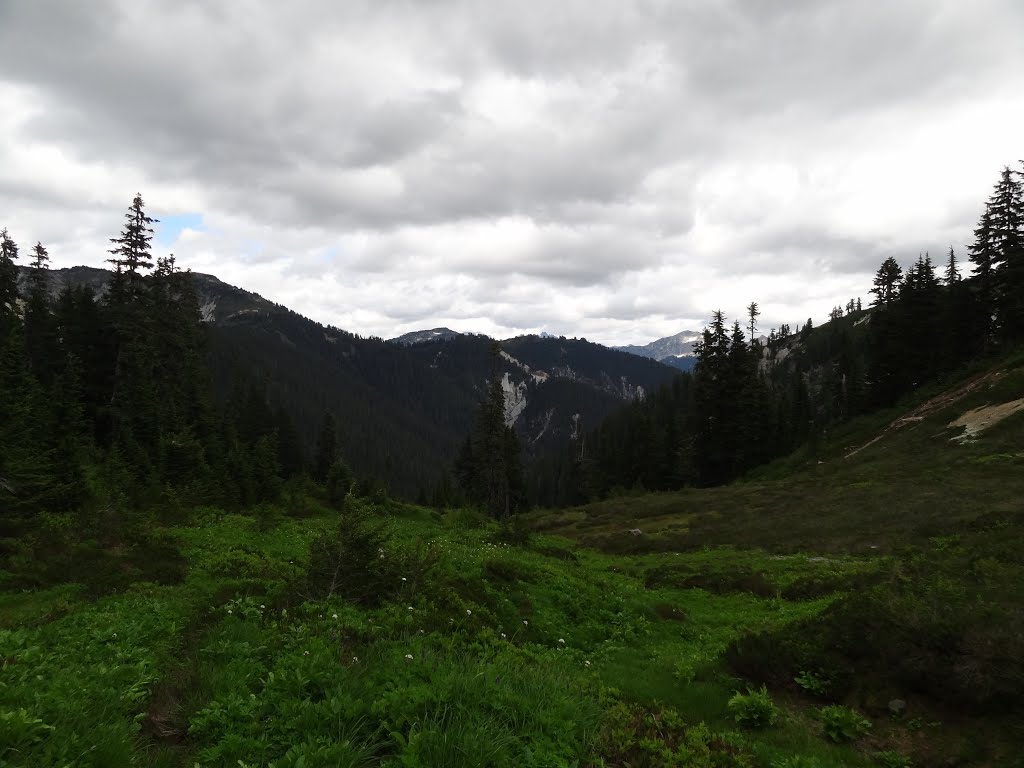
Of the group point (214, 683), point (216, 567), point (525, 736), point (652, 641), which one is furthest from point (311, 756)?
point (216, 567)

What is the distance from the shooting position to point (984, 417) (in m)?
37.7

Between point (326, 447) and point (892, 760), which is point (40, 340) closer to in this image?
point (326, 447)

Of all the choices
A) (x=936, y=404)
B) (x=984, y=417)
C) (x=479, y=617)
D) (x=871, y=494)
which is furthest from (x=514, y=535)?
(x=936, y=404)

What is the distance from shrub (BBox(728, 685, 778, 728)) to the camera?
7.73 m

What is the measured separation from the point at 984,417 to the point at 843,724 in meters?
42.6

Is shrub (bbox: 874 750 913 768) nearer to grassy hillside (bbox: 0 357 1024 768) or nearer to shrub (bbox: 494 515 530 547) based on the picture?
grassy hillside (bbox: 0 357 1024 768)

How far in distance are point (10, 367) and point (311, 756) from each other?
31.7m

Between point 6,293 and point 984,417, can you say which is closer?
point 984,417

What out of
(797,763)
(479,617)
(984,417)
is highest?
(984,417)

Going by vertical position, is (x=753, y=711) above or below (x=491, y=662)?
below

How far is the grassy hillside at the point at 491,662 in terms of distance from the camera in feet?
18.8

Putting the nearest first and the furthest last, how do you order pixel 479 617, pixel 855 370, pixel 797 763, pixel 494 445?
pixel 797 763
pixel 479 617
pixel 494 445
pixel 855 370

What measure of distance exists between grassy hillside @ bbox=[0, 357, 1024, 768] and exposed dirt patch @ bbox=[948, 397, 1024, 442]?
939 inches

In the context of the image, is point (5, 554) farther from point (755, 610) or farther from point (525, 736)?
point (755, 610)
